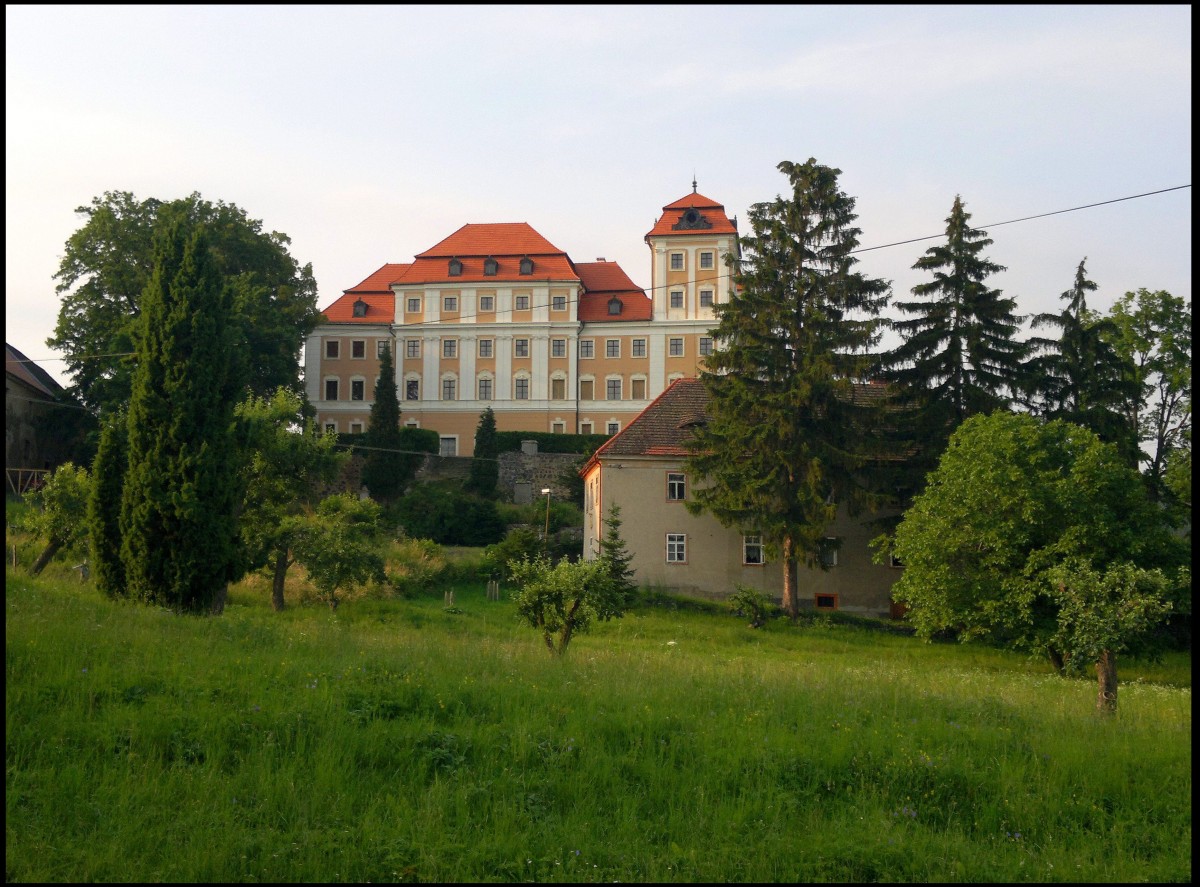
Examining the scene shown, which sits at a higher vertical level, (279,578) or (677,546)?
(677,546)

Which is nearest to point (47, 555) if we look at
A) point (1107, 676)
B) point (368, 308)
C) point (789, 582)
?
point (789, 582)

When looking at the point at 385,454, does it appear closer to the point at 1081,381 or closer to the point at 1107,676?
the point at 1081,381

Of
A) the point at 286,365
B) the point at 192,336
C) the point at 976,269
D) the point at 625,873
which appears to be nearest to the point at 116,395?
the point at 286,365

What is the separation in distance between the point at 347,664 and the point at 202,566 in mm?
7382

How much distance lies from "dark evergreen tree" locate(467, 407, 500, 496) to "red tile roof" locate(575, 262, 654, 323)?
1586cm

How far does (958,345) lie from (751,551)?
10.4 m

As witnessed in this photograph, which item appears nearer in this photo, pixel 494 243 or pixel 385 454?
pixel 385 454

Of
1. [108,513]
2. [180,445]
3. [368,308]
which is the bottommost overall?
[108,513]

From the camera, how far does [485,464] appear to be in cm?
5894

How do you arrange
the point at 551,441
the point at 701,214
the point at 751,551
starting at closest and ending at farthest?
the point at 751,551 → the point at 551,441 → the point at 701,214

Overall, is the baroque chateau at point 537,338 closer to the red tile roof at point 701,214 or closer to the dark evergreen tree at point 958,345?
the red tile roof at point 701,214

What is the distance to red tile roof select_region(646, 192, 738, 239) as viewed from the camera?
238ft

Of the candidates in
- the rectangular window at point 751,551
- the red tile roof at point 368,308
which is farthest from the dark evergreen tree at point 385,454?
the rectangular window at point 751,551

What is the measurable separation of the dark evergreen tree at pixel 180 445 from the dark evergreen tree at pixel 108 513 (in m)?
0.56
